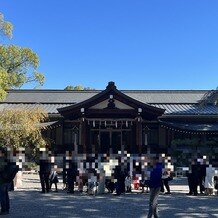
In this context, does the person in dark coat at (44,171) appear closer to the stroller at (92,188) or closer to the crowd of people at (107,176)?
the crowd of people at (107,176)

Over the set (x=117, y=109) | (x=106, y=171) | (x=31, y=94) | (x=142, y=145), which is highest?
(x=31, y=94)

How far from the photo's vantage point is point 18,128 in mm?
21766

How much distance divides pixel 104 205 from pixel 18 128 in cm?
1186

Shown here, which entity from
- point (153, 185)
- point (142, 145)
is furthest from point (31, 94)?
point (153, 185)

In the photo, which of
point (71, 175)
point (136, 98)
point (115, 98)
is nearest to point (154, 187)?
point (71, 175)

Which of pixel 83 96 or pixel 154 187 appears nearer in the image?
pixel 154 187

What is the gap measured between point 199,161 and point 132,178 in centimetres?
285

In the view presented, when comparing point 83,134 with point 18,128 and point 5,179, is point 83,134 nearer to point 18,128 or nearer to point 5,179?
point 18,128

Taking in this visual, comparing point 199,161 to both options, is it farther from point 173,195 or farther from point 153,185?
point 153,185

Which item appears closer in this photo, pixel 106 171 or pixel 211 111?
pixel 106 171

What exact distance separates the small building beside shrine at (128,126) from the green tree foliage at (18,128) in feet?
9.61

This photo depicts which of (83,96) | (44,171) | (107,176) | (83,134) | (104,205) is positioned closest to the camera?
(104,205)

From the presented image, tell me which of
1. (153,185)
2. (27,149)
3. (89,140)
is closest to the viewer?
(153,185)

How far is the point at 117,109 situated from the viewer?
2577 centimetres
